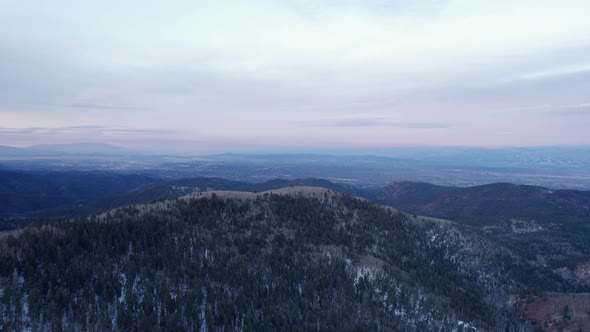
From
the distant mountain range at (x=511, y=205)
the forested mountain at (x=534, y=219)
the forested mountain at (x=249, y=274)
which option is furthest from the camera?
the distant mountain range at (x=511, y=205)

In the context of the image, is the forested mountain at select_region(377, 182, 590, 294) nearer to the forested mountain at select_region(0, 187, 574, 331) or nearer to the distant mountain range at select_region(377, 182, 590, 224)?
the distant mountain range at select_region(377, 182, 590, 224)

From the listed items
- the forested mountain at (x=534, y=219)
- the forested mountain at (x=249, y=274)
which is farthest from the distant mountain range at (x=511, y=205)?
the forested mountain at (x=249, y=274)

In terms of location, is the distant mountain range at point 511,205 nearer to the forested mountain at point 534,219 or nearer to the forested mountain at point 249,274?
the forested mountain at point 534,219

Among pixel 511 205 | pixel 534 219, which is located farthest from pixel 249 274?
pixel 511 205

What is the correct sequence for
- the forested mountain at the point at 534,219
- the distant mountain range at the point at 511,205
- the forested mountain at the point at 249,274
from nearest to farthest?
the forested mountain at the point at 249,274, the forested mountain at the point at 534,219, the distant mountain range at the point at 511,205

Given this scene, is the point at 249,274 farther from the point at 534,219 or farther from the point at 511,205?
the point at 511,205

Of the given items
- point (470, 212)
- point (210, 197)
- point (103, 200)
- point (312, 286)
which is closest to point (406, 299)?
point (312, 286)

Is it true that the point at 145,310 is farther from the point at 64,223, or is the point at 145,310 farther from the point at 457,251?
the point at 457,251

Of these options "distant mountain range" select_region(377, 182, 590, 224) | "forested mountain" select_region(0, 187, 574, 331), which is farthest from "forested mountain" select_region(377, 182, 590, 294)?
"forested mountain" select_region(0, 187, 574, 331)
